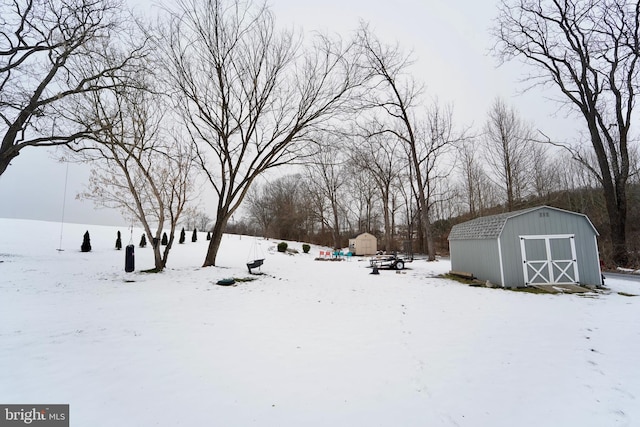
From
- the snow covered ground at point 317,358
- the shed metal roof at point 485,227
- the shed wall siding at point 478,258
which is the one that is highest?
the shed metal roof at point 485,227

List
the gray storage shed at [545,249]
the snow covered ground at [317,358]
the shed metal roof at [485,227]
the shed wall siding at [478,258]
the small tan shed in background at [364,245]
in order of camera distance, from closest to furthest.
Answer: the snow covered ground at [317,358], the gray storage shed at [545,249], the shed metal roof at [485,227], the shed wall siding at [478,258], the small tan shed in background at [364,245]

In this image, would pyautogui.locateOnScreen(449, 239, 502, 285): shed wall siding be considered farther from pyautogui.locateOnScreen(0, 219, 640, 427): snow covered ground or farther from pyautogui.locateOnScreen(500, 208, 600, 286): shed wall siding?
pyautogui.locateOnScreen(0, 219, 640, 427): snow covered ground

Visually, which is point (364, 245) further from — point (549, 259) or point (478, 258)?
point (549, 259)

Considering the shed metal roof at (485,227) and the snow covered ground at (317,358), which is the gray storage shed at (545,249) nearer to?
the shed metal roof at (485,227)

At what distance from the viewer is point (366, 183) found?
34.7 m

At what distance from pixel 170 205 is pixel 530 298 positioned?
13.2 metres

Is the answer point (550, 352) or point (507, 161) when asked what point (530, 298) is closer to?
point (550, 352)

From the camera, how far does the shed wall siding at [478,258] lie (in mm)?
9695

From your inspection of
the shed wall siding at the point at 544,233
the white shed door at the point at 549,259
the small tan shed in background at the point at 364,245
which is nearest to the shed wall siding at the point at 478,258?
the shed wall siding at the point at 544,233

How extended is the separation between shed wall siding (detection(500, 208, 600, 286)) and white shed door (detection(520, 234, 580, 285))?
155mm

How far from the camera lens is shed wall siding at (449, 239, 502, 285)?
970cm

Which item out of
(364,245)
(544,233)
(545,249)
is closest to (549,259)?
(545,249)

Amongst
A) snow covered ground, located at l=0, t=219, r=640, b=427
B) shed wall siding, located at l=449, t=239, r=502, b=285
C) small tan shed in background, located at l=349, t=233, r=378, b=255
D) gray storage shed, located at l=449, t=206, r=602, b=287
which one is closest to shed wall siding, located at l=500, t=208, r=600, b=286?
gray storage shed, located at l=449, t=206, r=602, b=287

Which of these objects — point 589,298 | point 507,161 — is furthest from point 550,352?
point 507,161
